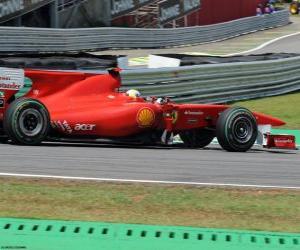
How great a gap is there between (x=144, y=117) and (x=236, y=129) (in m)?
1.35

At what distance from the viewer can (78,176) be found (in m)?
6.86

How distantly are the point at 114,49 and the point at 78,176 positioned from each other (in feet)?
87.5

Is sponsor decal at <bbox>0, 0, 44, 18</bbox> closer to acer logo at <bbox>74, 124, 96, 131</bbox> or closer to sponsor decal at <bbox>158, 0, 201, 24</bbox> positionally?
sponsor decal at <bbox>158, 0, 201, 24</bbox>

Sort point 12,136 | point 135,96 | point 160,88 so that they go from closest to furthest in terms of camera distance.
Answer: point 12,136 < point 135,96 < point 160,88

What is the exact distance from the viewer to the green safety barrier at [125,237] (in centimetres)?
466

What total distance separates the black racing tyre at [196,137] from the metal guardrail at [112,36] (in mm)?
17898

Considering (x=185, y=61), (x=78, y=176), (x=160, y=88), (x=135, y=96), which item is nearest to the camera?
(x=78, y=176)

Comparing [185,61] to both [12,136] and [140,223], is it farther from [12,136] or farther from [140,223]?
[140,223]

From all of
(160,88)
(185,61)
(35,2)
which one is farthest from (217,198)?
(35,2)

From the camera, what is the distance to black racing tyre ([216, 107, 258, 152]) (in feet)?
31.8

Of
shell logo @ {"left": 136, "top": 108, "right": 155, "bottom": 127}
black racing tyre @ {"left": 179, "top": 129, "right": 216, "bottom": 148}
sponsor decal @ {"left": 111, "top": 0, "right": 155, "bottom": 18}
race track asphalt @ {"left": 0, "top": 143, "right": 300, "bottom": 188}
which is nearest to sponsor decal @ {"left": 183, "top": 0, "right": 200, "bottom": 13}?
sponsor decal @ {"left": 111, "top": 0, "right": 155, "bottom": 18}

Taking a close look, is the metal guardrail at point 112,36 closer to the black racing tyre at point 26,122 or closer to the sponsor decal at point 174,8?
the sponsor decal at point 174,8

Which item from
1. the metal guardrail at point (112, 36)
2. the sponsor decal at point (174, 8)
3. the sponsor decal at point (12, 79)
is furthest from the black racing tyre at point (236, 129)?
the sponsor decal at point (174, 8)

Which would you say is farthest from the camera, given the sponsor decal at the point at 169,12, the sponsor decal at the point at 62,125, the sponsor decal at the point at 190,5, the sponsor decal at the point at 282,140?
the sponsor decal at the point at 190,5
